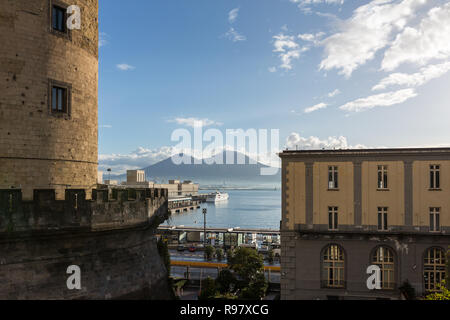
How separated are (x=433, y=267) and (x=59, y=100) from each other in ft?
91.2

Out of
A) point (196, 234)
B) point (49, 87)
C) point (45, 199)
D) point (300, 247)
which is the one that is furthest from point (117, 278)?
point (196, 234)

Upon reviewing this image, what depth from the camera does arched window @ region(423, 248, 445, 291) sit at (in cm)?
2616

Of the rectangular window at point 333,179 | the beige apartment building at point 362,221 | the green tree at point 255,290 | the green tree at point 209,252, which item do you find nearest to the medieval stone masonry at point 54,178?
the green tree at point 255,290

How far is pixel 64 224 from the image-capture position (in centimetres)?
1364

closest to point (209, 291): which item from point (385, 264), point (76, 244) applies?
point (385, 264)

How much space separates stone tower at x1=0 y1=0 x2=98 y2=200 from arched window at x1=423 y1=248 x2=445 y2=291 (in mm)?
24714

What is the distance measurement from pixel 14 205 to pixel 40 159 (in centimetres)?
263

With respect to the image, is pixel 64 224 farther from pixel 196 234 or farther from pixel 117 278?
pixel 196 234

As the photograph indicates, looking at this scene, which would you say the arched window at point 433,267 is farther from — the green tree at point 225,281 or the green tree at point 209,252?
the green tree at point 209,252

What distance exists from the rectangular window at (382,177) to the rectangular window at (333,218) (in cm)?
396

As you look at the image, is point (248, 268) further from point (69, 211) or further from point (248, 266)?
point (69, 211)

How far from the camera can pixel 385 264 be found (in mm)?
26938

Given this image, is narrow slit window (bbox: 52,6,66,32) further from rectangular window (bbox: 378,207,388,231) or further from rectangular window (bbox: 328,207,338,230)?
rectangular window (bbox: 378,207,388,231)

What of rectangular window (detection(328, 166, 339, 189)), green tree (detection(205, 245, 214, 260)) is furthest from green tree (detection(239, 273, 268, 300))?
green tree (detection(205, 245, 214, 260))
